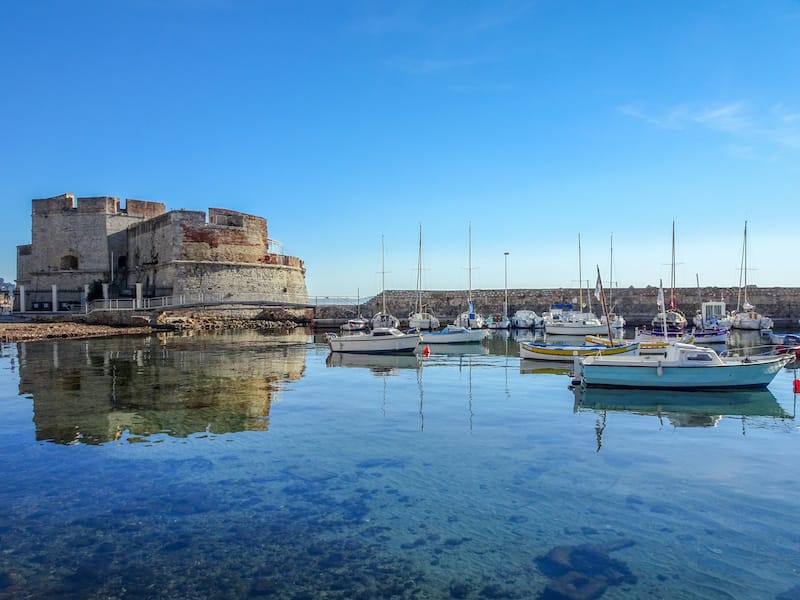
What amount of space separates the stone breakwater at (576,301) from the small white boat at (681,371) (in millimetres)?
27394

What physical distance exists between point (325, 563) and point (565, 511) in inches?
90.7

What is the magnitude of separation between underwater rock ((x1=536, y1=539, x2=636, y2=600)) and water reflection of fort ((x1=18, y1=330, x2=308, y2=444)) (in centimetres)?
561

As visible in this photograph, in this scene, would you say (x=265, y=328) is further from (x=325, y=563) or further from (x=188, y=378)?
(x=325, y=563)

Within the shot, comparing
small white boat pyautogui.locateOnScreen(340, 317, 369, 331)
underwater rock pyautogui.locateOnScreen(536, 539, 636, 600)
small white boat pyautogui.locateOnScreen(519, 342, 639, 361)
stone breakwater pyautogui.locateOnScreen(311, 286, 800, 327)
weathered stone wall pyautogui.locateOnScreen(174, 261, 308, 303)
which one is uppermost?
weathered stone wall pyautogui.locateOnScreen(174, 261, 308, 303)

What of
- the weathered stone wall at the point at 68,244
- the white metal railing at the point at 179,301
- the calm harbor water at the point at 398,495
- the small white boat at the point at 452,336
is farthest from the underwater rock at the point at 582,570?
the weathered stone wall at the point at 68,244

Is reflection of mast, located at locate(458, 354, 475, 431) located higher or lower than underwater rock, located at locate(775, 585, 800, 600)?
higher

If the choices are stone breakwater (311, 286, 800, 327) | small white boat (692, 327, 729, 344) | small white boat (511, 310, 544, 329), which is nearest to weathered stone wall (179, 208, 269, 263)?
stone breakwater (311, 286, 800, 327)

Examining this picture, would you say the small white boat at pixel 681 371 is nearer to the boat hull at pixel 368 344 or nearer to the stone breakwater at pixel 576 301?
the boat hull at pixel 368 344

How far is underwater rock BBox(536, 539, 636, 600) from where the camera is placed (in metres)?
4.06

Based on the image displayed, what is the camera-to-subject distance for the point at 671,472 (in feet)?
21.9

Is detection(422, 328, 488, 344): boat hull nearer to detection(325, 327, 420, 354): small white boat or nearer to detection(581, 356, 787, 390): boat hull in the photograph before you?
detection(325, 327, 420, 354): small white boat

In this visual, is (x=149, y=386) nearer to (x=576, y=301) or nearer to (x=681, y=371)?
(x=681, y=371)

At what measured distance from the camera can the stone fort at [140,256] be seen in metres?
34.3

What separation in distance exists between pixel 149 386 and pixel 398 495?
8871mm
